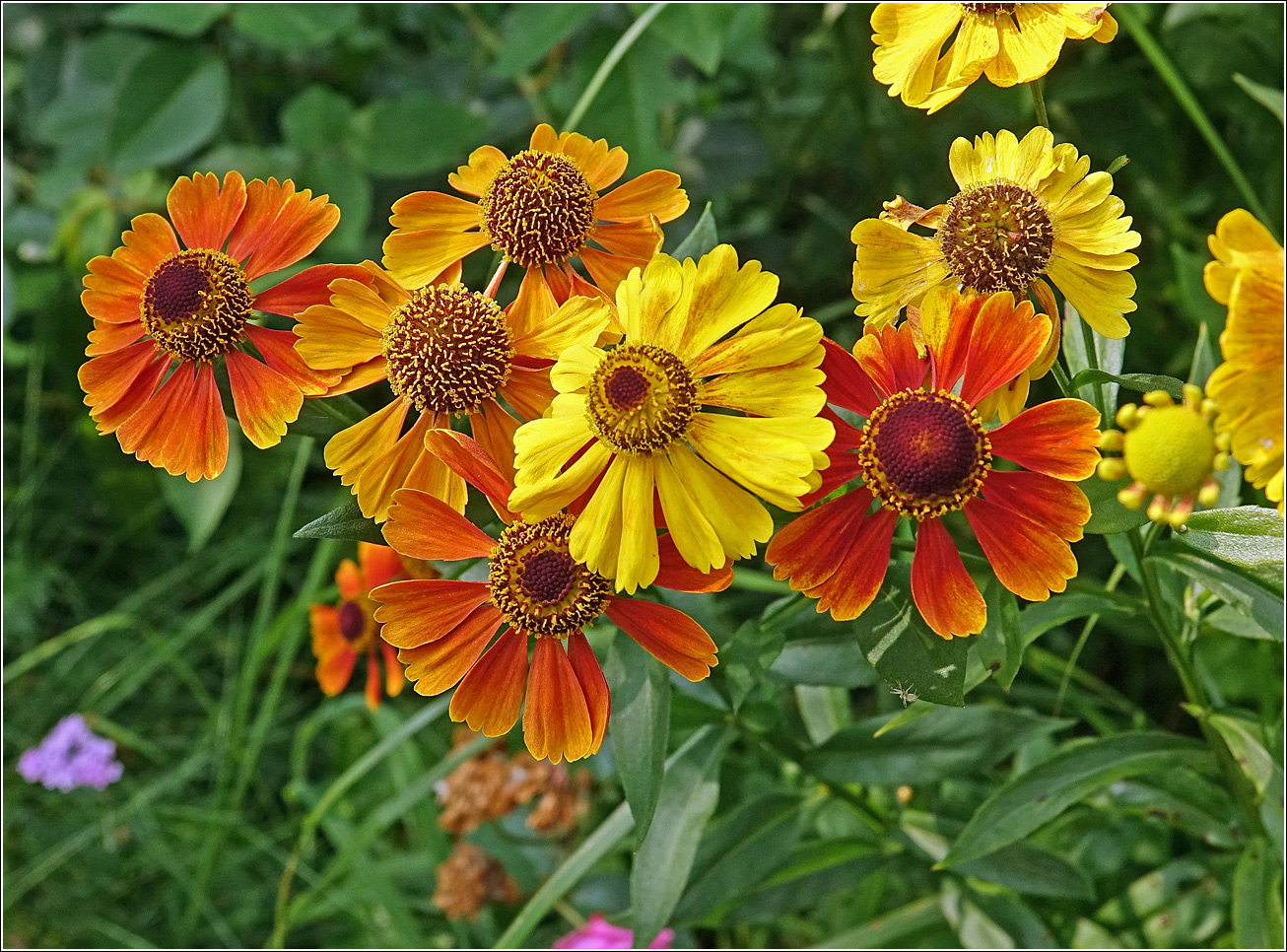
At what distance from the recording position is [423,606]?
92 centimetres

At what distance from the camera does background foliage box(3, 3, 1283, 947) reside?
1.22 metres

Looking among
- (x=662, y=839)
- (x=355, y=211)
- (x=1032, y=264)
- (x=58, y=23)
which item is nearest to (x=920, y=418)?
(x=1032, y=264)

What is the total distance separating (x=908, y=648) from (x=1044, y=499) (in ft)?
0.53

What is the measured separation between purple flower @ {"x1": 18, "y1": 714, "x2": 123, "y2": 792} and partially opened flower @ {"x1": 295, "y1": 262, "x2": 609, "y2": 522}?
1.49 m

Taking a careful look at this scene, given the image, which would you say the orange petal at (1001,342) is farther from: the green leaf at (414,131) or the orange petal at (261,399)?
the green leaf at (414,131)

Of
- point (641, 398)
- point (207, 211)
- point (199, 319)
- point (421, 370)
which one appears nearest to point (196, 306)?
point (199, 319)

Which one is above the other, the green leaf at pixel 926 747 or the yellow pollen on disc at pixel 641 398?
the yellow pollen on disc at pixel 641 398

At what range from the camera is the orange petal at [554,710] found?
88cm

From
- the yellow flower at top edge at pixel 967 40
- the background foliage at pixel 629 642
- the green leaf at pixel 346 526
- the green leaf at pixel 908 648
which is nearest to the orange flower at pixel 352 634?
the background foliage at pixel 629 642

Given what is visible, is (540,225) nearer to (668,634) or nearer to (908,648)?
(668,634)

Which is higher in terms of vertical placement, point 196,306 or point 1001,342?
point 196,306

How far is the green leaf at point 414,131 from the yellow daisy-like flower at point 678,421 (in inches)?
52.3

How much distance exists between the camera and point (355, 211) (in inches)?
78.3

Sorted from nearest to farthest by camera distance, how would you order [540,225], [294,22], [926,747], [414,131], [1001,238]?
[1001,238], [540,225], [926,747], [294,22], [414,131]
